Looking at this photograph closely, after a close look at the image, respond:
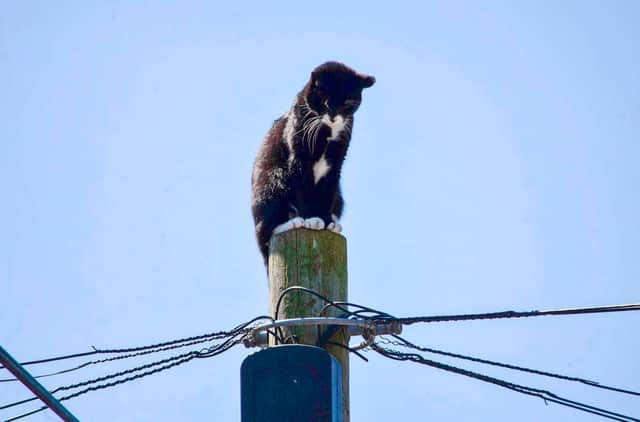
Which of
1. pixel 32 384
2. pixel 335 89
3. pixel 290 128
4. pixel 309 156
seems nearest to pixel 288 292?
pixel 32 384

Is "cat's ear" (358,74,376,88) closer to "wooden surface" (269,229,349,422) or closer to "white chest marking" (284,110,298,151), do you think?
"white chest marking" (284,110,298,151)

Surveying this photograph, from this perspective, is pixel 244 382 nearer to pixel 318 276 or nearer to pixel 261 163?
pixel 318 276

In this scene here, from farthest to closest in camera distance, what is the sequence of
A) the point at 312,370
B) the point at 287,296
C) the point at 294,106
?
the point at 294,106 < the point at 287,296 < the point at 312,370

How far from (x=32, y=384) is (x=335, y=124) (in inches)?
210

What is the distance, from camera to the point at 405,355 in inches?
227

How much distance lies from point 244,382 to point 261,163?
3469 millimetres

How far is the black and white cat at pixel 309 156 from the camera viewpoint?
7.86 m

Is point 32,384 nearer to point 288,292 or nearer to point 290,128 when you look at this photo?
point 288,292

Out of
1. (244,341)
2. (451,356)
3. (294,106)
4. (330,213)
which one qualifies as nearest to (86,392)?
(244,341)

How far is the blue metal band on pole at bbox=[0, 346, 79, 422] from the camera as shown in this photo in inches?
139

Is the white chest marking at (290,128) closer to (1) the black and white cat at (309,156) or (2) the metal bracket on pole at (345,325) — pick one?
(1) the black and white cat at (309,156)

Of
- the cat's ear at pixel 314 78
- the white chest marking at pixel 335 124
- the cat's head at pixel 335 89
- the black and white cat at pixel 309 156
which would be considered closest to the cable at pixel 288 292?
the black and white cat at pixel 309 156

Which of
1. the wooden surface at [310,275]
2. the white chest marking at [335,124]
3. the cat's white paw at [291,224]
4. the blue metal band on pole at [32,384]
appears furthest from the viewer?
the white chest marking at [335,124]

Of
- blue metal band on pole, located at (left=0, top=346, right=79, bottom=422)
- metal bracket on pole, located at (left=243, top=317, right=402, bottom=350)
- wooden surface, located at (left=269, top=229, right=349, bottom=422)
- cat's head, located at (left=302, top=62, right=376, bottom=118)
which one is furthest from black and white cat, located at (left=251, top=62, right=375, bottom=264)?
blue metal band on pole, located at (left=0, top=346, right=79, bottom=422)
